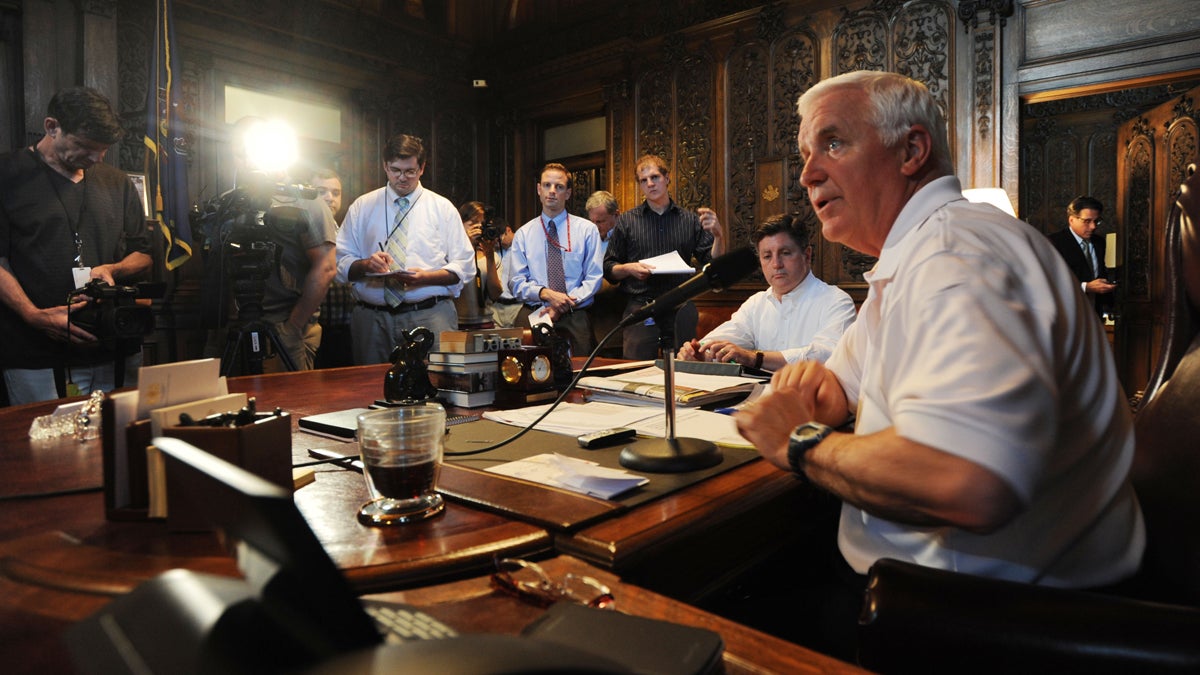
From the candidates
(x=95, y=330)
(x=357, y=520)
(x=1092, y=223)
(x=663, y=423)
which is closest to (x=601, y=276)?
(x=95, y=330)

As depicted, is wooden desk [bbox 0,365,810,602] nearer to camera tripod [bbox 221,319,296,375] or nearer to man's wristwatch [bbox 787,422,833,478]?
man's wristwatch [bbox 787,422,833,478]

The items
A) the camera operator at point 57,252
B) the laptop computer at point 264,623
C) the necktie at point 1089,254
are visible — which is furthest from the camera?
the necktie at point 1089,254

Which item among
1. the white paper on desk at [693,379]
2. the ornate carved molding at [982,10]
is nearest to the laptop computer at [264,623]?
the white paper on desk at [693,379]

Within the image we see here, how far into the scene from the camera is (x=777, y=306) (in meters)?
2.65

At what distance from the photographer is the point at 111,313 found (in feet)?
8.24

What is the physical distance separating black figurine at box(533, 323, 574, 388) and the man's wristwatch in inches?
33.1

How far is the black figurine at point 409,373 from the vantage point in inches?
58.4

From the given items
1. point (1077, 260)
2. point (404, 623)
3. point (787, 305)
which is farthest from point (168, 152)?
point (1077, 260)

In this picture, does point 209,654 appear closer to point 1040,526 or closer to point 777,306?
point 1040,526

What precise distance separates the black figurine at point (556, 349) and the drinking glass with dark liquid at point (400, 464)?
0.83 m

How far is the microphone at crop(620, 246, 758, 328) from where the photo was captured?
1031 mm

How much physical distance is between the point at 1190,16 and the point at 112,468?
5.43 metres

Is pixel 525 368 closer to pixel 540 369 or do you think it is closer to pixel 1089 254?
pixel 540 369

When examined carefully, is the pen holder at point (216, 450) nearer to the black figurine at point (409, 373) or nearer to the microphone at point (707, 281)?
the microphone at point (707, 281)
